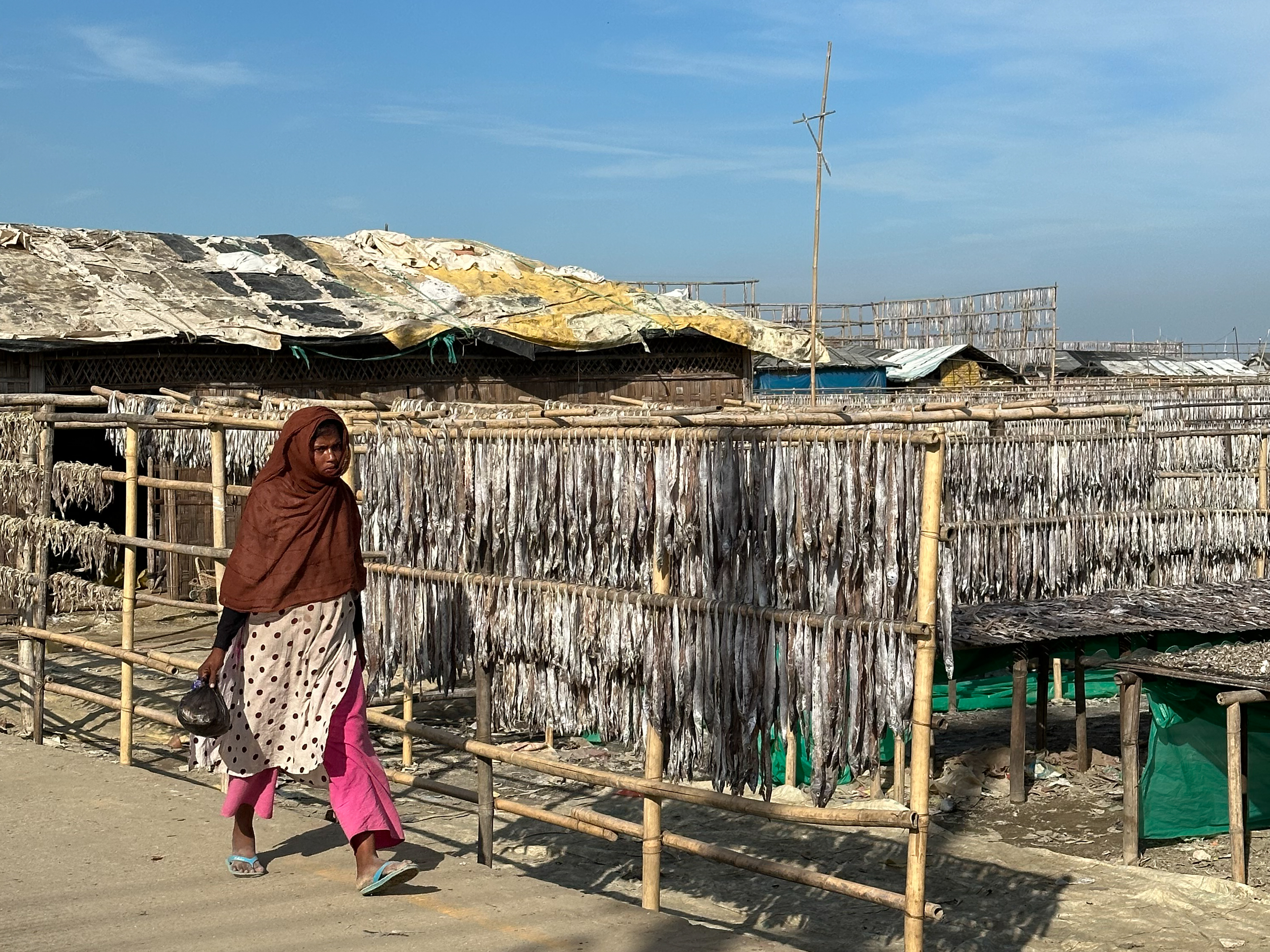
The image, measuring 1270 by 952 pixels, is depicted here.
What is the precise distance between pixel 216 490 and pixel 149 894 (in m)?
2.56

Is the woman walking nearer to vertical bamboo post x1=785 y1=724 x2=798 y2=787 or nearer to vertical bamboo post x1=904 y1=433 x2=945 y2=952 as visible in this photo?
vertical bamboo post x1=904 y1=433 x2=945 y2=952

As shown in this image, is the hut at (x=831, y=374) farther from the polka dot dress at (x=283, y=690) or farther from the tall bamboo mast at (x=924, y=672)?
the tall bamboo mast at (x=924, y=672)

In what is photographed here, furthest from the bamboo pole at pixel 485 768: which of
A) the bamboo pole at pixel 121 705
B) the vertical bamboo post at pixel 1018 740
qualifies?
the vertical bamboo post at pixel 1018 740

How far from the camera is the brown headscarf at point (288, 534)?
416 cm

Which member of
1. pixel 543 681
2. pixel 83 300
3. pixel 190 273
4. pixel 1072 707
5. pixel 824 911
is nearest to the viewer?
pixel 543 681

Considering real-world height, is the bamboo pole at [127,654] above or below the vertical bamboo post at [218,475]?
below

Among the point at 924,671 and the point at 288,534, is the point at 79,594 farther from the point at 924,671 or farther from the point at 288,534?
the point at 924,671

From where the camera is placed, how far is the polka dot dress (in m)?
4.28

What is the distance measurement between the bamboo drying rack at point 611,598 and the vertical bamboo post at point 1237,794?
64.9 inches

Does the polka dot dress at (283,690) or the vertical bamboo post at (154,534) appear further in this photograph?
the vertical bamboo post at (154,534)

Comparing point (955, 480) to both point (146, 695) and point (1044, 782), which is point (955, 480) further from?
point (146, 695)

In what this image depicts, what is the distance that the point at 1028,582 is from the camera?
9703mm

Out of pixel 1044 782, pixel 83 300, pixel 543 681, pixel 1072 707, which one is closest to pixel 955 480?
pixel 1044 782

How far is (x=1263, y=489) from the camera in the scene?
10914 millimetres
